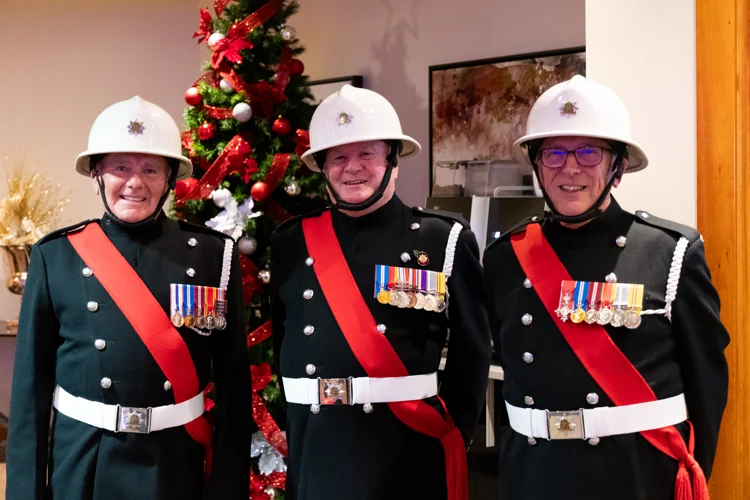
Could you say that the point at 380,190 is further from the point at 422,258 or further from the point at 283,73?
the point at 283,73

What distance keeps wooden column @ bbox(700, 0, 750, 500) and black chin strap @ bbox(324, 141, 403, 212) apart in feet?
2.50

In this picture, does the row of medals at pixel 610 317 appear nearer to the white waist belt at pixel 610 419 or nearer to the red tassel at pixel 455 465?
the white waist belt at pixel 610 419

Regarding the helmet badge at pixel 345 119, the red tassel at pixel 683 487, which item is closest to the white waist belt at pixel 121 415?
the helmet badge at pixel 345 119

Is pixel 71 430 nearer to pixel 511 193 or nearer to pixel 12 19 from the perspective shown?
pixel 511 193

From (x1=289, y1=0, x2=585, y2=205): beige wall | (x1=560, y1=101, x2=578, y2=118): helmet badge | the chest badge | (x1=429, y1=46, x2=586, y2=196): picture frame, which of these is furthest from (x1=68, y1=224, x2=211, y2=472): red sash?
(x1=289, y1=0, x2=585, y2=205): beige wall

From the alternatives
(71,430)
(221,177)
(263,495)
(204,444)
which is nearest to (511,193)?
(221,177)

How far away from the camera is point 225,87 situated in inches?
103

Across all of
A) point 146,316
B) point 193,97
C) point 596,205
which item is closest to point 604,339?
point 596,205

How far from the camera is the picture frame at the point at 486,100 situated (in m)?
3.37

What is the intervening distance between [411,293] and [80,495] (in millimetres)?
900

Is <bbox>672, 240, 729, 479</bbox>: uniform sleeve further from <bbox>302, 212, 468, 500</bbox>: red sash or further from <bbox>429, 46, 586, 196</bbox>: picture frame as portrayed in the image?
<bbox>429, 46, 586, 196</bbox>: picture frame

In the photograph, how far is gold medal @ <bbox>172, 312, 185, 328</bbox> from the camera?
1815 mm

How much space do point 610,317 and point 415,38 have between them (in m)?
2.56

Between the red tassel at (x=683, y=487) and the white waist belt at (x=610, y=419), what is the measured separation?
10cm
